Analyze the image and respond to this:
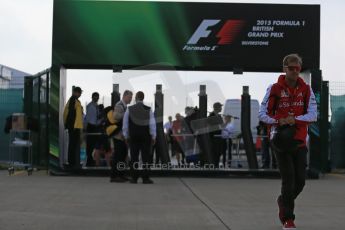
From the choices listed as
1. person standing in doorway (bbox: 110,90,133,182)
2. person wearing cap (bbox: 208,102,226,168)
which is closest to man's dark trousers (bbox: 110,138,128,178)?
person standing in doorway (bbox: 110,90,133,182)

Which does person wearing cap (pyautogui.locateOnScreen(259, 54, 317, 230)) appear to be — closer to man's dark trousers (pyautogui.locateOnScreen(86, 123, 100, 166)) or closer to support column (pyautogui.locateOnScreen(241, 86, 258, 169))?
support column (pyautogui.locateOnScreen(241, 86, 258, 169))

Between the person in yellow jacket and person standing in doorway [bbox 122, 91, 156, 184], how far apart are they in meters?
2.11

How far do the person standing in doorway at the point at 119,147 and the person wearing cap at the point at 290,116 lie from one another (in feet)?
20.5

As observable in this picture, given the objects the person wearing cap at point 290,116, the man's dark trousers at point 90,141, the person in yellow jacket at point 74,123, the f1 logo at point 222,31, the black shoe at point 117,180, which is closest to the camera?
the person wearing cap at point 290,116

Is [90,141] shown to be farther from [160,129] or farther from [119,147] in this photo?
[119,147]

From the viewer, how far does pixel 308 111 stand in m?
6.60

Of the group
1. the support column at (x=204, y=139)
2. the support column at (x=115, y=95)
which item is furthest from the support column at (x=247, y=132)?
the support column at (x=115, y=95)

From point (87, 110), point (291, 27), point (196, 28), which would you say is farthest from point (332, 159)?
point (87, 110)

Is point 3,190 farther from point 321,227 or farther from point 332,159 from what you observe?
point 332,159

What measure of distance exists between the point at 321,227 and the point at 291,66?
5.68 ft

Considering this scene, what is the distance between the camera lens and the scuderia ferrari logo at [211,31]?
14.1m

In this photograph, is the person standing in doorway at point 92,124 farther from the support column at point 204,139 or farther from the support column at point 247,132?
the support column at point 247,132

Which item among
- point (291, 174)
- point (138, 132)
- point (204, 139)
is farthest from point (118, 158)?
point (291, 174)

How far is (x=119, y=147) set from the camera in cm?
1273
